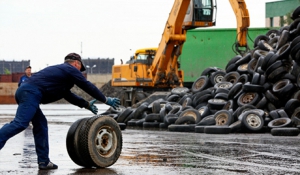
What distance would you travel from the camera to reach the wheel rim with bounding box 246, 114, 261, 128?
17.6 meters

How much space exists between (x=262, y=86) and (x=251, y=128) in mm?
2697

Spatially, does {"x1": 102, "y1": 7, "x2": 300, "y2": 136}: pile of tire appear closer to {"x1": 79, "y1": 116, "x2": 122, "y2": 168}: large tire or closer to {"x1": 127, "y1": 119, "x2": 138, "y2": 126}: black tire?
{"x1": 127, "y1": 119, "x2": 138, "y2": 126}: black tire

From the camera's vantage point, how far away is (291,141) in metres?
14.1

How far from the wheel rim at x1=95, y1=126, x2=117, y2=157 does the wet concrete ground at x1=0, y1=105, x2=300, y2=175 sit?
222mm

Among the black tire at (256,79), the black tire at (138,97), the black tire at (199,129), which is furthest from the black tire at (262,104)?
the black tire at (138,97)

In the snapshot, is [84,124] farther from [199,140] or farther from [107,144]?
[199,140]

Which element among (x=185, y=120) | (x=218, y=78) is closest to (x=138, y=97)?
(x=218, y=78)

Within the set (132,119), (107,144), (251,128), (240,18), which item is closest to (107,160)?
(107,144)

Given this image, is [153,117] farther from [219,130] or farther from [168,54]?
[168,54]

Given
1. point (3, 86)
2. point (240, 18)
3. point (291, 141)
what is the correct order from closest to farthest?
point (291, 141)
point (240, 18)
point (3, 86)

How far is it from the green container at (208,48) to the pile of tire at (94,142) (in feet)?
108

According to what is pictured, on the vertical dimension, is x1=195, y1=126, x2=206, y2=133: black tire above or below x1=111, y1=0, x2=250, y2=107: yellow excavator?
below

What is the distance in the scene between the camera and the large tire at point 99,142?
898cm

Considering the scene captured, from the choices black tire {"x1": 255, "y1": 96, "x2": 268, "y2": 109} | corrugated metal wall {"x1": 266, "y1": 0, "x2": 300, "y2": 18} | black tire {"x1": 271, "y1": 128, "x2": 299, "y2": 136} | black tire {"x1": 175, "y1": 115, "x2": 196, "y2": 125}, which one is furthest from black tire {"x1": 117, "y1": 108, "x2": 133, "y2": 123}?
corrugated metal wall {"x1": 266, "y1": 0, "x2": 300, "y2": 18}
